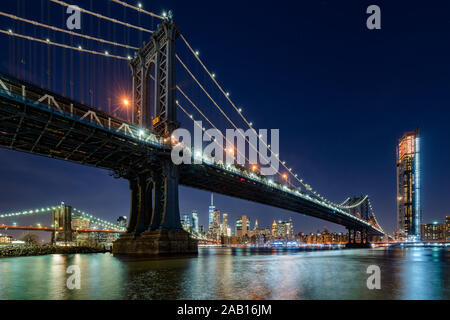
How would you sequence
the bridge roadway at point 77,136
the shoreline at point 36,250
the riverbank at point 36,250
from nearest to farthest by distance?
the bridge roadway at point 77,136, the shoreline at point 36,250, the riverbank at point 36,250

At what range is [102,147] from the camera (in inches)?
1326

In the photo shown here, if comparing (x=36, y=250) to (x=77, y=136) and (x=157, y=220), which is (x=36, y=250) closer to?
(x=157, y=220)

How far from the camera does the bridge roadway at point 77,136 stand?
25641 millimetres

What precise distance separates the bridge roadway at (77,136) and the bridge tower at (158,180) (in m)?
1.79

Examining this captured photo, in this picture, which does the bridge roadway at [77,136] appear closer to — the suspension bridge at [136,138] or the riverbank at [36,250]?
the suspension bridge at [136,138]

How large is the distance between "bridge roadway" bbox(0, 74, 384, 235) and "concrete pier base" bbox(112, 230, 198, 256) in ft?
27.4

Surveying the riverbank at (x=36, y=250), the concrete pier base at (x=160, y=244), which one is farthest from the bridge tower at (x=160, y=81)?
the riverbank at (x=36, y=250)

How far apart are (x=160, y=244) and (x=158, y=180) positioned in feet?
26.7

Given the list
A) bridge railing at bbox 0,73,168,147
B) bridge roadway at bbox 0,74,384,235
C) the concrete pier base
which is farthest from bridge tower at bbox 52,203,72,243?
bridge railing at bbox 0,73,168,147

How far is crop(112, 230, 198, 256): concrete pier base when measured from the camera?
111ft

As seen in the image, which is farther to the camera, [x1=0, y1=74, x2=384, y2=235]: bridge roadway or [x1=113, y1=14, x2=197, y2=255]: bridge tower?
[x1=113, y1=14, x2=197, y2=255]: bridge tower

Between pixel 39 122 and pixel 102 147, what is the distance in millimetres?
7156

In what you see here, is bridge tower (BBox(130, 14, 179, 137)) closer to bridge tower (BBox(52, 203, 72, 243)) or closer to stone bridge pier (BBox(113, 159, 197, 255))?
stone bridge pier (BBox(113, 159, 197, 255))
